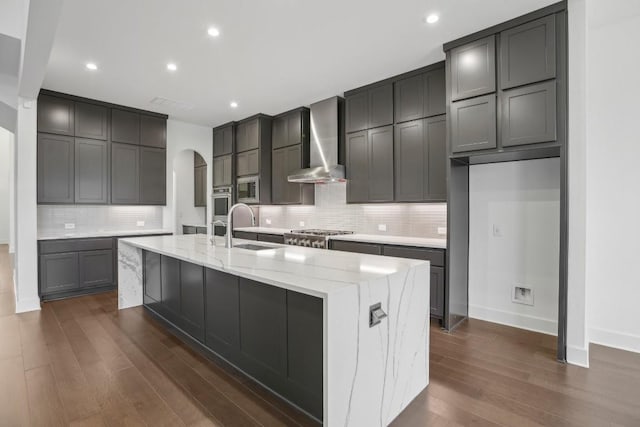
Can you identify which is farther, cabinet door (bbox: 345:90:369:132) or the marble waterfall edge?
cabinet door (bbox: 345:90:369:132)

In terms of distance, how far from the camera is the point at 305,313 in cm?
187

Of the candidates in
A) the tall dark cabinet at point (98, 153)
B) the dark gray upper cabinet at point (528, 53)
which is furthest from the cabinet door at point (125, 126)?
the dark gray upper cabinet at point (528, 53)

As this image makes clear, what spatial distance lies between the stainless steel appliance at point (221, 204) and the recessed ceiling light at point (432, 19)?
4.63 m

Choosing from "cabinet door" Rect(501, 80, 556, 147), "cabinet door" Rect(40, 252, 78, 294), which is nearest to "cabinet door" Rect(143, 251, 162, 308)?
"cabinet door" Rect(40, 252, 78, 294)

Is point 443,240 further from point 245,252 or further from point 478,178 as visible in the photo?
point 245,252

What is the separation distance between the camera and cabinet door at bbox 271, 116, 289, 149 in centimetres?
569

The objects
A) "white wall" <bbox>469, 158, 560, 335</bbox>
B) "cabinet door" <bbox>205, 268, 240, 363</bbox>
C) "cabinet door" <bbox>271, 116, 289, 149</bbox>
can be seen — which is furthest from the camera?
"cabinet door" <bbox>271, 116, 289, 149</bbox>

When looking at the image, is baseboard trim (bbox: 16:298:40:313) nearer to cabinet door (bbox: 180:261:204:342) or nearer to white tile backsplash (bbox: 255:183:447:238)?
cabinet door (bbox: 180:261:204:342)

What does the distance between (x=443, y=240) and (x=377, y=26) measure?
2472 mm

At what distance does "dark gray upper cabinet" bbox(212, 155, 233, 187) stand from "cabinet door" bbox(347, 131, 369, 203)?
9.33 feet

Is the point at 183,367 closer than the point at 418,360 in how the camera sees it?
No

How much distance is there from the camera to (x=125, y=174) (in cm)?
536

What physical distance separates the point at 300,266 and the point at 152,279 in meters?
2.64

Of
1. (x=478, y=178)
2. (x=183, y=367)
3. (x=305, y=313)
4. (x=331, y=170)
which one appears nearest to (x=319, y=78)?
(x=331, y=170)
